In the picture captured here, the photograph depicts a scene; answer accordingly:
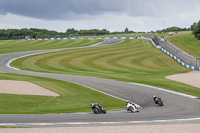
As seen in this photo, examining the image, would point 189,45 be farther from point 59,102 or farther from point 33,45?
point 59,102

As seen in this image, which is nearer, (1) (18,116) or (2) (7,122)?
(2) (7,122)

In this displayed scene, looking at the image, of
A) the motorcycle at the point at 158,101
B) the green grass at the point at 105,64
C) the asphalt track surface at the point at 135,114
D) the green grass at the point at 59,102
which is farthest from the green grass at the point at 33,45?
the motorcycle at the point at 158,101

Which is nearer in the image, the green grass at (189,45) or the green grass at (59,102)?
the green grass at (59,102)

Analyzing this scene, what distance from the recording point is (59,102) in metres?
20.5

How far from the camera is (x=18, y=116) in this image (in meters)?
15.9

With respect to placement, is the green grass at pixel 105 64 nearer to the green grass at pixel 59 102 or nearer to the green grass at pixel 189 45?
the green grass at pixel 59 102

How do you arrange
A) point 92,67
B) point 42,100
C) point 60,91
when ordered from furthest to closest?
point 92,67 → point 60,91 → point 42,100

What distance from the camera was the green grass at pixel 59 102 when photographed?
18047 mm

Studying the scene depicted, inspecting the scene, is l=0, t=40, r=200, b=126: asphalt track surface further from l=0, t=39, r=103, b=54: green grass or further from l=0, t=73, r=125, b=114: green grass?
l=0, t=39, r=103, b=54: green grass

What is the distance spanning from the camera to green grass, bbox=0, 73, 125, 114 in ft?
59.2

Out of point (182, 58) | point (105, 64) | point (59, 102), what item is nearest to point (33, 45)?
point (105, 64)

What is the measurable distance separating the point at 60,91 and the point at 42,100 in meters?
3.70

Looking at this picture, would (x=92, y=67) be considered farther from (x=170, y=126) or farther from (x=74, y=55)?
(x=170, y=126)

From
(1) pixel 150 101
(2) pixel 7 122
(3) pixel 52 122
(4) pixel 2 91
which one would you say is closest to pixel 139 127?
(3) pixel 52 122
